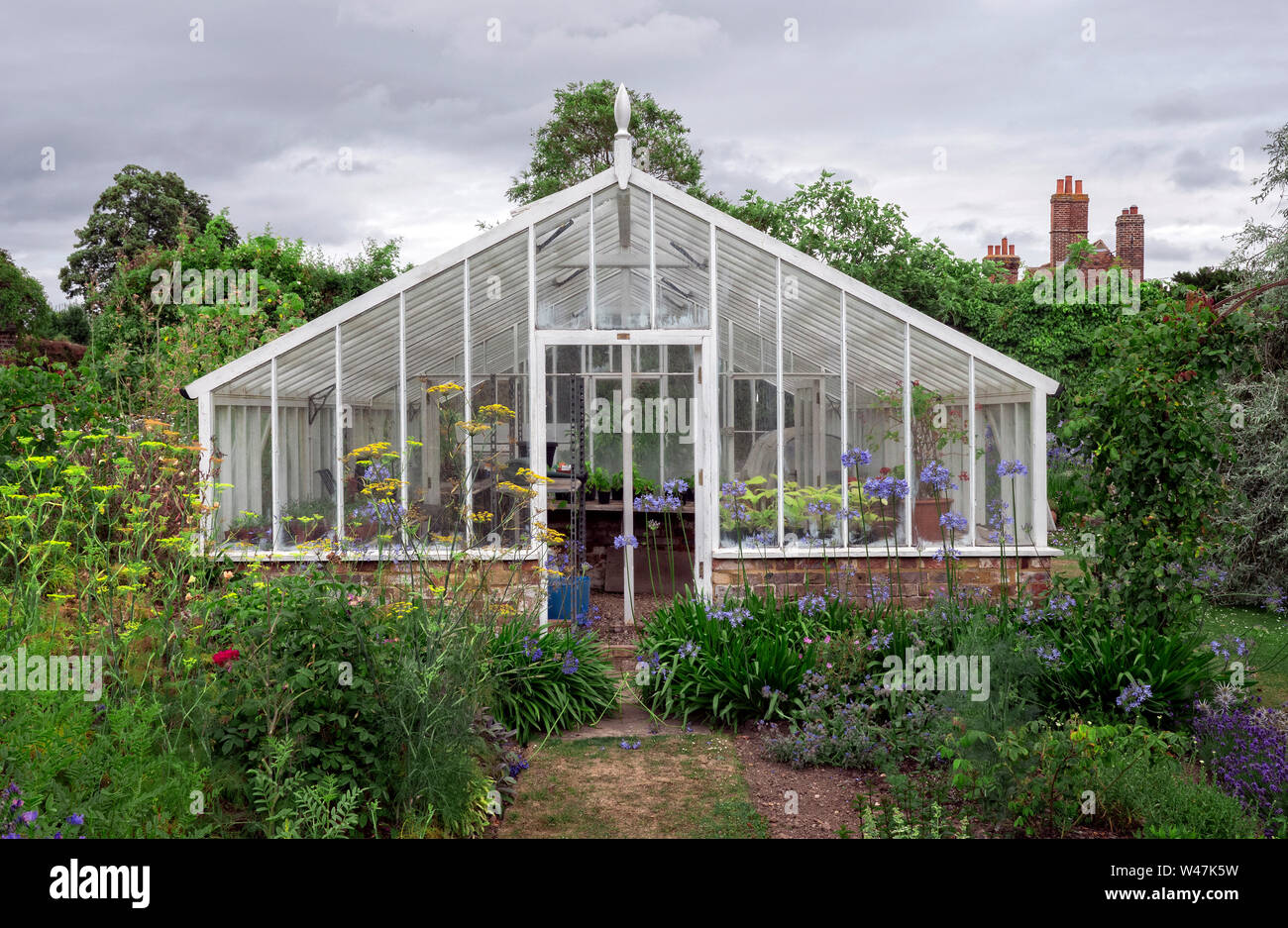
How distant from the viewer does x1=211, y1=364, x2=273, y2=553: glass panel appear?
26.5 feet

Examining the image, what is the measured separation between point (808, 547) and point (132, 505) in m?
4.81

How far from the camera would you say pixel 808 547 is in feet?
26.2

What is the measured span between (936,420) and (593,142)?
55.2ft

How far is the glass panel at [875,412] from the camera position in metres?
8.08

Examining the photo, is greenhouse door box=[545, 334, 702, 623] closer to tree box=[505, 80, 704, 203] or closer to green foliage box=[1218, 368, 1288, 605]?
green foliage box=[1218, 368, 1288, 605]

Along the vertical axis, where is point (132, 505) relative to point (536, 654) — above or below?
above

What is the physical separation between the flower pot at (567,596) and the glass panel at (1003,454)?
3.41 metres

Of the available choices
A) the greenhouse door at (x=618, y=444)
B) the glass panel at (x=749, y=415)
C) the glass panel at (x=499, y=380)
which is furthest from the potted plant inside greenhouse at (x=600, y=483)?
the glass panel at (x=749, y=415)

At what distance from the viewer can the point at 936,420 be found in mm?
8195

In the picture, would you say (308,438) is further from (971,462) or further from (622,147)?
(971,462)

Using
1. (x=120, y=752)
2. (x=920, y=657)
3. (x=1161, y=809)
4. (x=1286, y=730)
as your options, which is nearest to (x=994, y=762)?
(x=1161, y=809)

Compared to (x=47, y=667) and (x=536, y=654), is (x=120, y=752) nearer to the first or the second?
(x=47, y=667)

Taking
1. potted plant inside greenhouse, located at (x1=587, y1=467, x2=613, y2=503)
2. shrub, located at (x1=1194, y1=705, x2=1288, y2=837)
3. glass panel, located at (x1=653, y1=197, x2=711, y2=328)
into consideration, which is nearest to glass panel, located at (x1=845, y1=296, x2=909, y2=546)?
glass panel, located at (x1=653, y1=197, x2=711, y2=328)

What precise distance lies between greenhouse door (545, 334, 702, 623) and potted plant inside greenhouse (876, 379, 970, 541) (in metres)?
2.82
